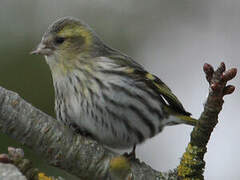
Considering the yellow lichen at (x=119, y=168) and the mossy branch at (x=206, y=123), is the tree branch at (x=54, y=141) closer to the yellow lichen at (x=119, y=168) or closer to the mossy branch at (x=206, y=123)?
the mossy branch at (x=206, y=123)

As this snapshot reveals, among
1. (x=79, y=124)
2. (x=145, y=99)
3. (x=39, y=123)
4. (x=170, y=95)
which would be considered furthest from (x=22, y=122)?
(x=170, y=95)

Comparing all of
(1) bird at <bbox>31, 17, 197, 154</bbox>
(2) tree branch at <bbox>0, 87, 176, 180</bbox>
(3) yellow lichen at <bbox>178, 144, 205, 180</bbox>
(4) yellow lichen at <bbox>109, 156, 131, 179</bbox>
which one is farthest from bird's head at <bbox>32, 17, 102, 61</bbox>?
(4) yellow lichen at <bbox>109, 156, 131, 179</bbox>

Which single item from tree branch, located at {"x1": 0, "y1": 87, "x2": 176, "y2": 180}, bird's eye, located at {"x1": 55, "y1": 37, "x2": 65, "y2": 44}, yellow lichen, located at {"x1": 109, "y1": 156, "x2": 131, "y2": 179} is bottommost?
tree branch, located at {"x1": 0, "y1": 87, "x2": 176, "y2": 180}

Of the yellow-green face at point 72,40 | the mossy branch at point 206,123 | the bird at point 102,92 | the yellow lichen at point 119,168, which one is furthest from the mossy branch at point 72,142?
the yellow-green face at point 72,40

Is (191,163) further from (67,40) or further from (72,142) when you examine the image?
(67,40)

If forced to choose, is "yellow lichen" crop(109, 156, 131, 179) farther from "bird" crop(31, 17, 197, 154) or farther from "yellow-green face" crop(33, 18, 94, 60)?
"yellow-green face" crop(33, 18, 94, 60)

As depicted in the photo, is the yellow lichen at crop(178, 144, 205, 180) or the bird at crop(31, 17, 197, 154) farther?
the bird at crop(31, 17, 197, 154)

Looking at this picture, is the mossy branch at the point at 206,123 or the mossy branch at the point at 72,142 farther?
the mossy branch at the point at 72,142

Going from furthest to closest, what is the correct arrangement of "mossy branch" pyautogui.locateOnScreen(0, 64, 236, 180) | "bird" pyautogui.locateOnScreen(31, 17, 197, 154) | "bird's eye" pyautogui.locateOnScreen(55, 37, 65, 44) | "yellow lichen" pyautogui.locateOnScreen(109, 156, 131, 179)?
"bird's eye" pyautogui.locateOnScreen(55, 37, 65, 44) → "bird" pyautogui.locateOnScreen(31, 17, 197, 154) → "mossy branch" pyautogui.locateOnScreen(0, 64, 236, 180) → "yellow lichen" pyautogui.locateOnScreen(109, 156, 131, 179)
